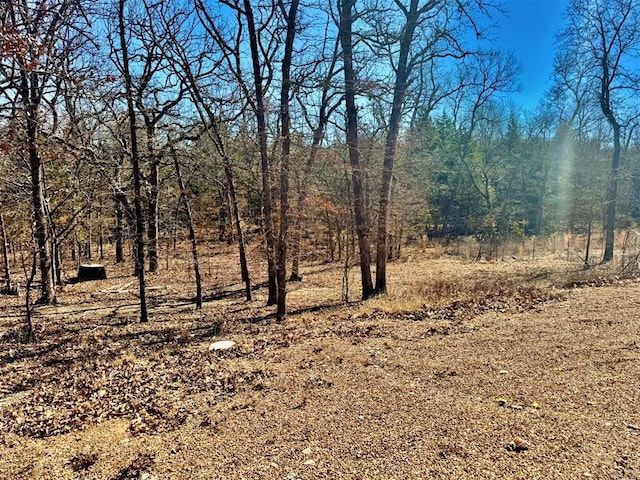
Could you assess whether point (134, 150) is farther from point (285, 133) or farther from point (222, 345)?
point (222, 345)

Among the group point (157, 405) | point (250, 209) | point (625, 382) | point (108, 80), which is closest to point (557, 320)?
point (625, 382)

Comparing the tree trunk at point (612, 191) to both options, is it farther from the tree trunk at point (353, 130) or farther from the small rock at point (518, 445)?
the small rock at point (518, 445)

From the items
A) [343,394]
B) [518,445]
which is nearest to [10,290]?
[343,394]

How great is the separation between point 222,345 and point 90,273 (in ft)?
34.4

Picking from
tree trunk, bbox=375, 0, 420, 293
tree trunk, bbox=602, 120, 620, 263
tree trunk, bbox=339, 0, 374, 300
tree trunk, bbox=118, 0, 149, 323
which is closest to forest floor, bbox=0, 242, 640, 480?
tree trunk, bbox=118, 0, 149, 323

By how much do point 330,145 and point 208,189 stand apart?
12.4 metres

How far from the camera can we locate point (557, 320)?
227 inches

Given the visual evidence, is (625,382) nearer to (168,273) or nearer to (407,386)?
(407,386)

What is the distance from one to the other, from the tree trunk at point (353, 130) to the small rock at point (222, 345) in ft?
15.1

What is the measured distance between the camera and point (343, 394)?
381 cm

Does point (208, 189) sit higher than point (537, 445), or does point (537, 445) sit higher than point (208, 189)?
point (208, 189)

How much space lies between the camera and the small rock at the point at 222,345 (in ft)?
19.1

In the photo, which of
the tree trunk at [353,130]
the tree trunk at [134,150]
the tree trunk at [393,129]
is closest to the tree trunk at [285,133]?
the tree trunk at [353,130]

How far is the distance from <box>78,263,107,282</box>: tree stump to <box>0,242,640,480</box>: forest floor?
20.7 feet
